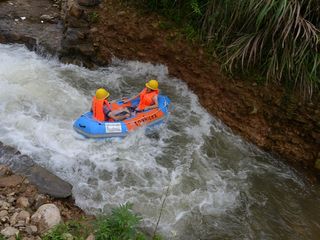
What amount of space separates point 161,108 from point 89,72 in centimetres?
181

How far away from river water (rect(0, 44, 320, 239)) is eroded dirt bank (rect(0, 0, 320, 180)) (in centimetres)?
23

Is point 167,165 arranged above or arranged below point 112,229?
below

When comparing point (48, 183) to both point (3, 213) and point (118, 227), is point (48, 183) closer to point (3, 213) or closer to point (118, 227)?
point (3, 213)

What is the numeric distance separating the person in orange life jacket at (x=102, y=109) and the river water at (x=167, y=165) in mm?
388

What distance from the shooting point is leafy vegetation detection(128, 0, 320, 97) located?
5.84 meters

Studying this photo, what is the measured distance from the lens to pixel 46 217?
416 cm

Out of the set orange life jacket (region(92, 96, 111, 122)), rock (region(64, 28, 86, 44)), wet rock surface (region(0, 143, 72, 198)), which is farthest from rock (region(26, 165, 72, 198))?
rock (region(64, 28, 86, 44))

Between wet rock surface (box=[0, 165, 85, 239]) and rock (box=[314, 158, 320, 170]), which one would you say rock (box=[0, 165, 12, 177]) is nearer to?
wet rock surface (box=[0, 165, 85, 239])

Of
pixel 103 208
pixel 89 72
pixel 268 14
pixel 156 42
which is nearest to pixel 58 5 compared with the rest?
pixel 89 72

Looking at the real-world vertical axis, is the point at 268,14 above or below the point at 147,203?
above

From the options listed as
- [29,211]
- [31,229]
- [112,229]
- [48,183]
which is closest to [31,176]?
[48,183]

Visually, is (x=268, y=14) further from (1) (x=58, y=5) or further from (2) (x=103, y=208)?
(1) (x=58, y=5)

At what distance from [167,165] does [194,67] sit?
2018 mm

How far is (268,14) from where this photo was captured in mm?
5977
